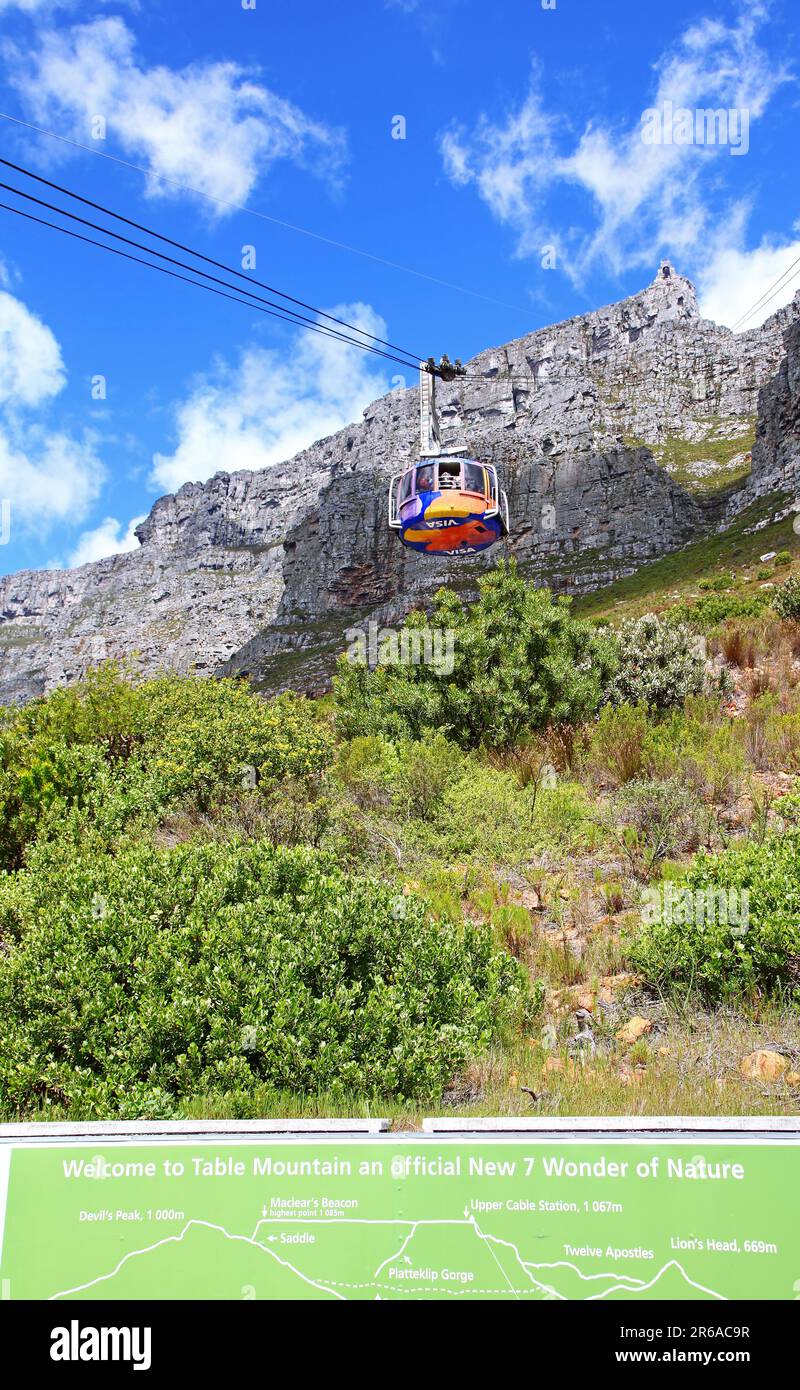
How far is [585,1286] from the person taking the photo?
221 cm

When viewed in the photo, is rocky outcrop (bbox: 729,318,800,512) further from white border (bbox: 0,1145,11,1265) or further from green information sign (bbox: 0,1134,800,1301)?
white border (bbox: 0,1145,11,1265)

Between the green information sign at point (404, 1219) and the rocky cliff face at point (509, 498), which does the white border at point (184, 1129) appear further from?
the rocky cliff face at point (509, 498)

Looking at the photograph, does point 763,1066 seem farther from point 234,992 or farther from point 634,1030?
point 234,992

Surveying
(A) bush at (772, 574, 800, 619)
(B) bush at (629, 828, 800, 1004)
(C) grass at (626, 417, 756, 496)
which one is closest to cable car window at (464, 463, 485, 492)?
(B) bush at (629, 828, 800, 1004)

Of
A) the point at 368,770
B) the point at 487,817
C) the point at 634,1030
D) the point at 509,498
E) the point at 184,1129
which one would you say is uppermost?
the point at 509,498

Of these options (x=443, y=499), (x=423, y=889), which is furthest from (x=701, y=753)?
(x=443, y=499)

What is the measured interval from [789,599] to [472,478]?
8.32m

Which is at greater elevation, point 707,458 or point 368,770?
point 707,458

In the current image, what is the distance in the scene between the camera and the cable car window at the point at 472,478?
1019 cm

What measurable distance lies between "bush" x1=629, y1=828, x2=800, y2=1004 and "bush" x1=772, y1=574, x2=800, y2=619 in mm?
10504

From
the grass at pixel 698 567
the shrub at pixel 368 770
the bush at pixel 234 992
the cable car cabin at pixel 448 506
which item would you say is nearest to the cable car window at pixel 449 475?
the cable car cabin at pixel 448 506

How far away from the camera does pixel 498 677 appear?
40.1 feet

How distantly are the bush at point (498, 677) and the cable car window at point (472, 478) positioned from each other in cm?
303

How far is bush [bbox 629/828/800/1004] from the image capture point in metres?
4.98
